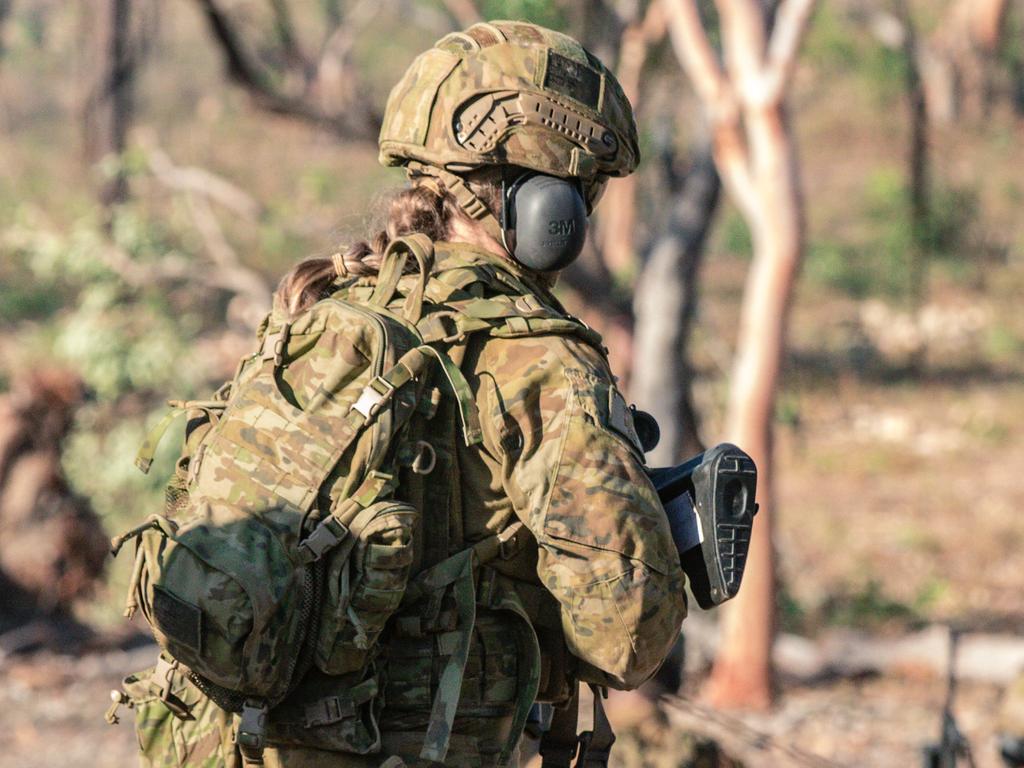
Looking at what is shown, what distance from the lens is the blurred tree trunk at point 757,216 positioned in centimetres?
674

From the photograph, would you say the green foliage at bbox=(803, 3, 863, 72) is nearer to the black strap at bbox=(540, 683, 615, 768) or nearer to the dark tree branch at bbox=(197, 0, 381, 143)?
the dark tree branch at bbox=(197, 0, 381, 143)

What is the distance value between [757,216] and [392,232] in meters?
4.50

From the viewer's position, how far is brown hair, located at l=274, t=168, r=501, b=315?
2578 millimetres

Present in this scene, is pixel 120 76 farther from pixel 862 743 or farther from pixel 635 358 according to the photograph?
pixel 862 743

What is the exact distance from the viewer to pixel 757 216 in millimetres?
6879

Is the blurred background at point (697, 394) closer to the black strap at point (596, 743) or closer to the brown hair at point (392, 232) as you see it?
the brown hair at point (392, 232)

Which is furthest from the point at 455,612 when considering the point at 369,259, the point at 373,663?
the point at 369,259

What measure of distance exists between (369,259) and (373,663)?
0.68m

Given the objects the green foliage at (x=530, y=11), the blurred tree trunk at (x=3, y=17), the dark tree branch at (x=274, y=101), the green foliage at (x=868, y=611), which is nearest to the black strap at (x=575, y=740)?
the green foliage at (x=530, y=11)

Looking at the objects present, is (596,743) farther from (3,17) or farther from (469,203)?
(3,17)

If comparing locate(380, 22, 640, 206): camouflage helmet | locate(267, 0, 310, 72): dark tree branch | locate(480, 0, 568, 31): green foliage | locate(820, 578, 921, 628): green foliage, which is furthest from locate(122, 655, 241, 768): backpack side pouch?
locate(820, 578, 921, 628): green foliage

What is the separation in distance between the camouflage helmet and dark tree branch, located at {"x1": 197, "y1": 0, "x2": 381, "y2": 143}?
5.18 meters

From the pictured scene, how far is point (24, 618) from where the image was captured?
27.3 ft

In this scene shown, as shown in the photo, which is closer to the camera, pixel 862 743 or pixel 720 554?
pixel 720 554
